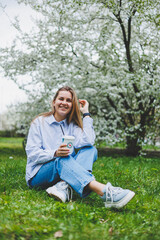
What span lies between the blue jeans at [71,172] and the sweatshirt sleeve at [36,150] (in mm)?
79

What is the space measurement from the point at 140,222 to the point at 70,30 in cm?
653

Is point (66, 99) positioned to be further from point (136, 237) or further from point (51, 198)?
point (136, 237)

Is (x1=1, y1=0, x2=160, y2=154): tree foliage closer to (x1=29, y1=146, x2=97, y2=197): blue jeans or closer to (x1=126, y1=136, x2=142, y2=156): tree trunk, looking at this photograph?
(x1=126, y1=136, x2=142, y2=156): tree trunk

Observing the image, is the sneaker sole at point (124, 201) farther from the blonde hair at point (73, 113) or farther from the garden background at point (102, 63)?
the garden background at point (102, 63)

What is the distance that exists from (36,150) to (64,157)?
Result: 0.36 metres

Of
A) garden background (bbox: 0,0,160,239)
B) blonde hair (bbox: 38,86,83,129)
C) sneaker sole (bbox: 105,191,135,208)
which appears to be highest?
garden background (bbox: 0,0,160,239)

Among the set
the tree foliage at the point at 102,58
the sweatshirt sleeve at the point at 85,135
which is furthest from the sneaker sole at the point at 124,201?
the tree foliage at the point at 102,58

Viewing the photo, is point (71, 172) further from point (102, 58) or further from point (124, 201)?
point (102, 58)

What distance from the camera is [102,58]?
788cm

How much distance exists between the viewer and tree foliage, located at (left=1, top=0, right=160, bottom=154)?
729 cm

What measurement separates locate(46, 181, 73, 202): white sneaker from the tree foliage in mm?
4998

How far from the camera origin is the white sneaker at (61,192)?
99.0 inches

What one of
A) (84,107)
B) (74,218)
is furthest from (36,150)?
(74,218)

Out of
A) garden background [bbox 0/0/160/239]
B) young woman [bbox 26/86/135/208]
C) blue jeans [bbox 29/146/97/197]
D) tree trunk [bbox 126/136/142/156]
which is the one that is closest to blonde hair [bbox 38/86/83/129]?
young woman [bbox 26/86/135/208]
